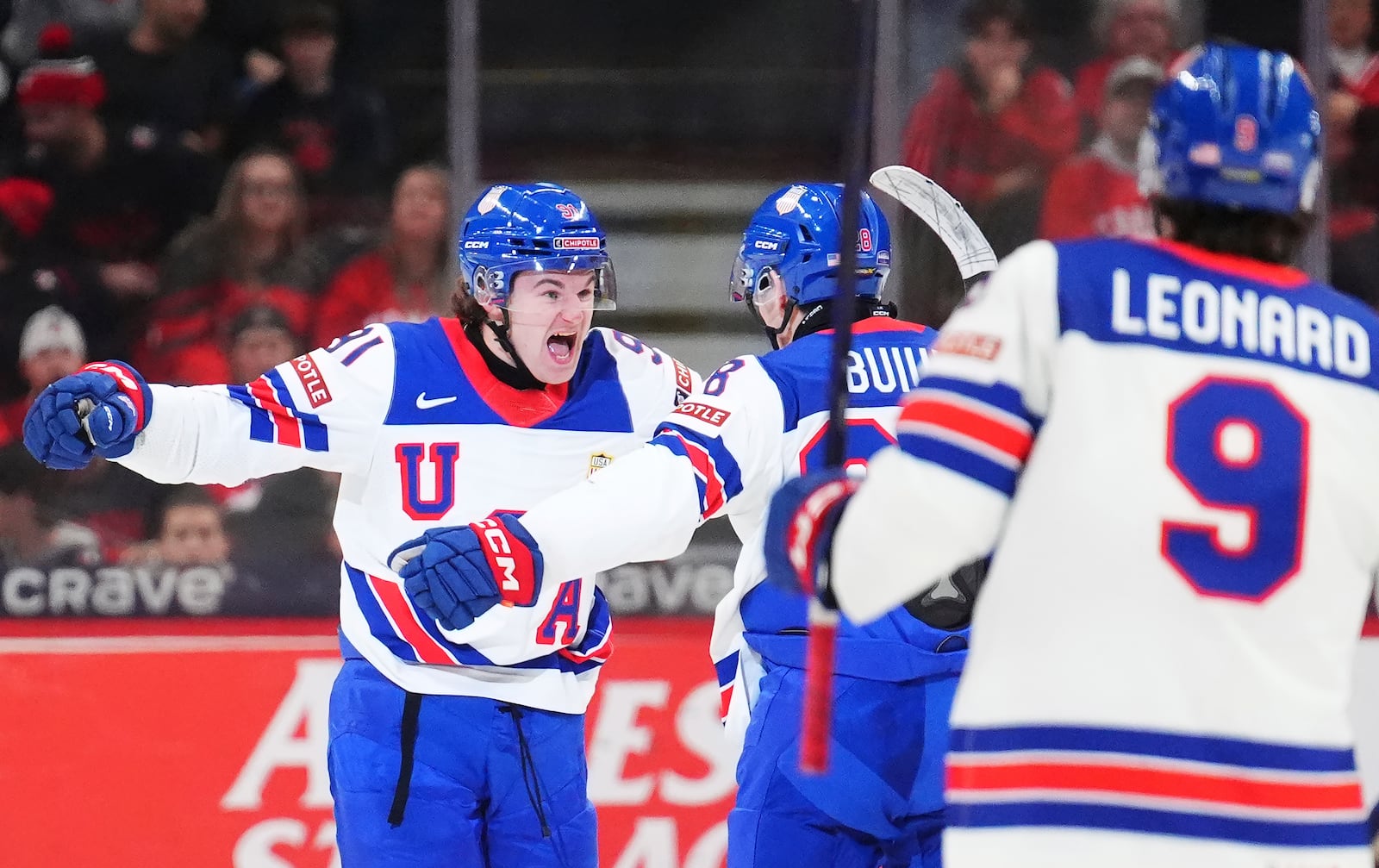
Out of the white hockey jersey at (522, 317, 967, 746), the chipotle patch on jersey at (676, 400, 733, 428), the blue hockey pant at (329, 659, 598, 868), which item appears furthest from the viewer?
the blue hockey pant at (329, 659, 598, 868)

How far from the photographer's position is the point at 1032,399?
1.57 meters

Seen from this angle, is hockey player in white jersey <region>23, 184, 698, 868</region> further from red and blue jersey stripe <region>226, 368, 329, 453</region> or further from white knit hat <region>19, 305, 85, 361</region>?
white knit hat <region>19, 305, 85, 361</region>

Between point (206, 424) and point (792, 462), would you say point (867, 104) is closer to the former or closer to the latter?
point (792, 462)

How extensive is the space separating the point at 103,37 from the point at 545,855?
376 centimetres

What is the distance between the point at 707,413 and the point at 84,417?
104 centimetres

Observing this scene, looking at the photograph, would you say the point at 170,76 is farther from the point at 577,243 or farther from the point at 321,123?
the point at 577,243

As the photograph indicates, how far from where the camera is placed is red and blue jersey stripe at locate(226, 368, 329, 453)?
112 inches

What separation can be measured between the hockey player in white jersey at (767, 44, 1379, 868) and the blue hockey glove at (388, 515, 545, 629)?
0.65m

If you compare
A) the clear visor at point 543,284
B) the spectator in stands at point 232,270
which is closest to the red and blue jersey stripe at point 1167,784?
the clear visor at point 543,284

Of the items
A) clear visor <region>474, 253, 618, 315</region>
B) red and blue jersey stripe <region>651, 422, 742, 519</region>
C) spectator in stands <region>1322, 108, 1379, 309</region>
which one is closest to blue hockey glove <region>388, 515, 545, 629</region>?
red and blue jersey stripe <region>651, 422, 742, 519</region>

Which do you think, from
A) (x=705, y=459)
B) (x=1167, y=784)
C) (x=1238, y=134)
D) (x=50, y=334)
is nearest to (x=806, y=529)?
(x=1167, y=784)

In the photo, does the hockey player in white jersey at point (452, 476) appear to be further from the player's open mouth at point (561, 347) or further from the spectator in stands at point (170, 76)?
the spectator in stands at point (170, 76)

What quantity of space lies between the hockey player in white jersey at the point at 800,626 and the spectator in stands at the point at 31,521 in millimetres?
2909

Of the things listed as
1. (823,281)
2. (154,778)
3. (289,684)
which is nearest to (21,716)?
(154,778)
